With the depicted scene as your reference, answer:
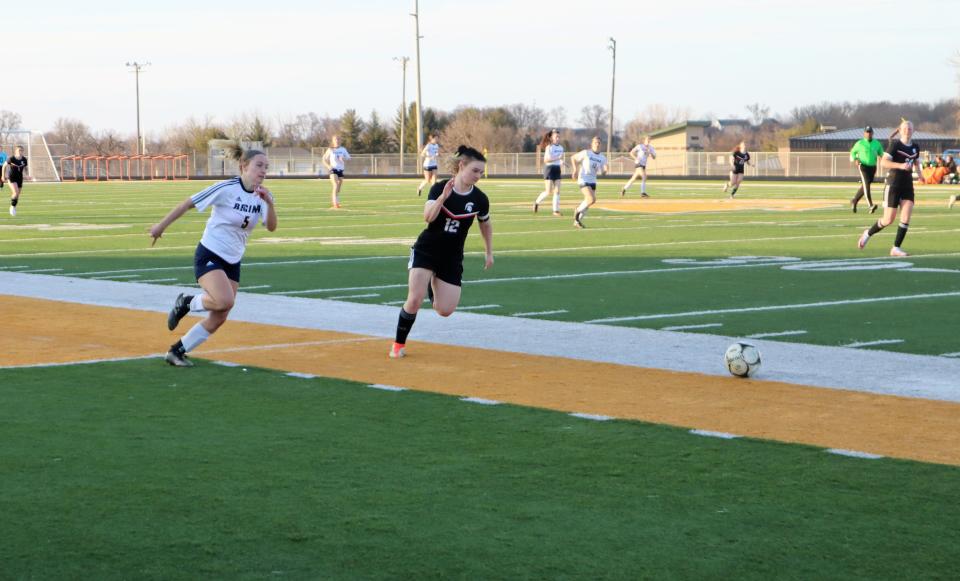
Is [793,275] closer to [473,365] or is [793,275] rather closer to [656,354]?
[656,354]

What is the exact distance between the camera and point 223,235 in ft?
32.2

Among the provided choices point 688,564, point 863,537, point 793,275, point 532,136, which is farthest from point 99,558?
point 532,136

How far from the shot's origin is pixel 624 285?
50.0ft

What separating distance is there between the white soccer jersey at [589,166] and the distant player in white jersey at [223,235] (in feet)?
55.1

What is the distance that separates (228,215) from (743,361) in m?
3.64

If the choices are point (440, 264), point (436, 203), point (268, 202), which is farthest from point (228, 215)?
point (440, 264)

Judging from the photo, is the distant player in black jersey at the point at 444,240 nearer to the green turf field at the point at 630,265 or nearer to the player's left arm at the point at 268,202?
the player's left arm at the point at 268,202

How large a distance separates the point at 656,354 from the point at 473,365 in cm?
141

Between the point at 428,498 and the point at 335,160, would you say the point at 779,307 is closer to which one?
the point at 428,498

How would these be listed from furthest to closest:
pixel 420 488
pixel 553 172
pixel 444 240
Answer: pixel 553 172
pixel 444 240
pixel 420 488

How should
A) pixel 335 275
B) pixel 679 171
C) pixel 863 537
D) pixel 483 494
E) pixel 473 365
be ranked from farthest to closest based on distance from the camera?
1. pixel 679 171
2. pixel 335 275
3. pixel 473 365
4. pixel 483 494
5. pixel 863 537

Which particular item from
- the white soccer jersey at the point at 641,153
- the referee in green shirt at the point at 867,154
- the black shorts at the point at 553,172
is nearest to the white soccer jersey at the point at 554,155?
the black shorts at the point at 553,172

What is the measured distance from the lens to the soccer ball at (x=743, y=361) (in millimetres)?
9055

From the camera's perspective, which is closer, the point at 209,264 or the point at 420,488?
the point at 420,488
